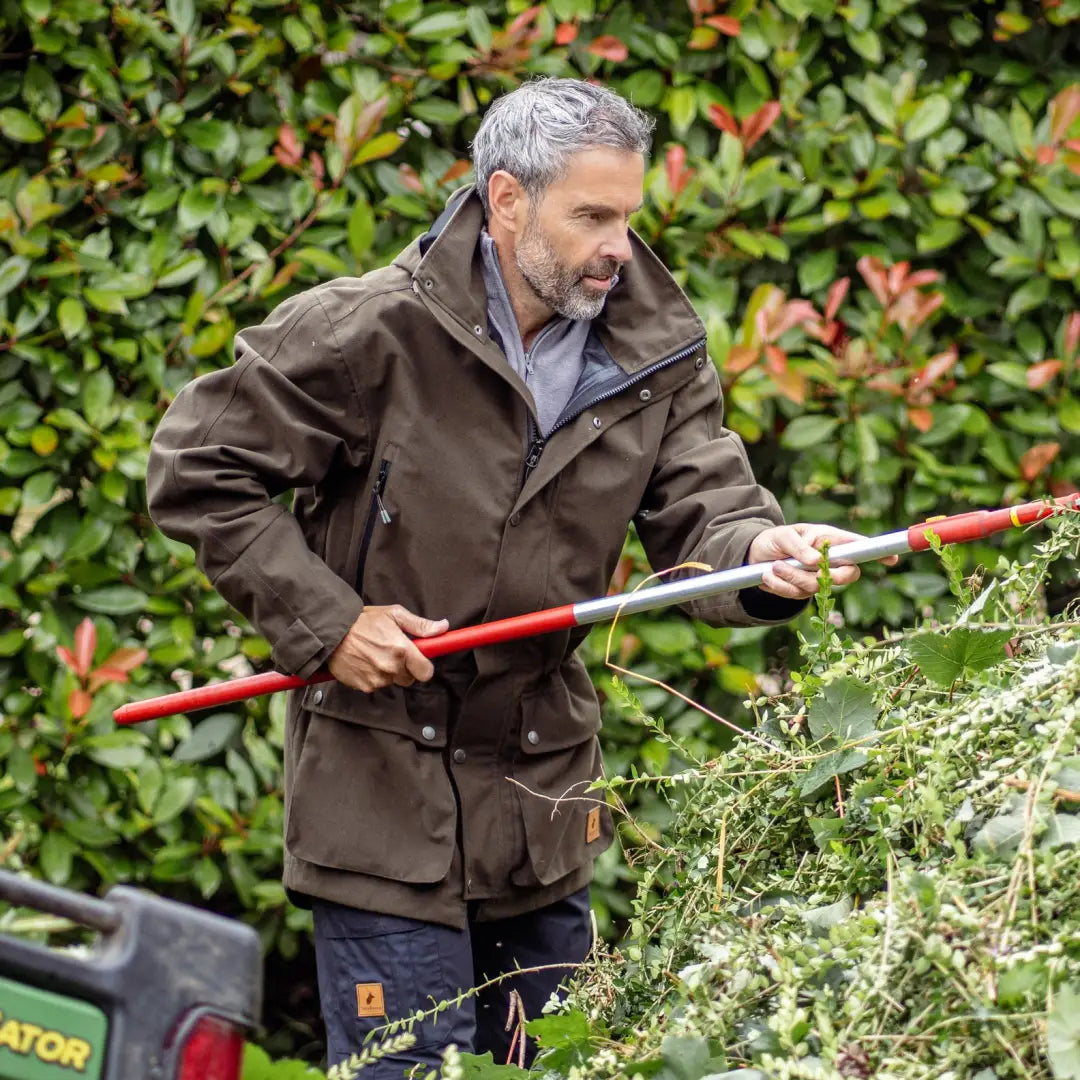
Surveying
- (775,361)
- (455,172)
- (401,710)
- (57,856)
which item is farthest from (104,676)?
(775,361)

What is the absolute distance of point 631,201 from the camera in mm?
2764

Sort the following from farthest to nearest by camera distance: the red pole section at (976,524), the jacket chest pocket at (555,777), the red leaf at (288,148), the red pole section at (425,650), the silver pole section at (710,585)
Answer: the red leaf at (288,148), the jacket chest pocket at (555,777), the red pole section at (425,650), the silver pole section at (710,585), the red pole section at (976,524)

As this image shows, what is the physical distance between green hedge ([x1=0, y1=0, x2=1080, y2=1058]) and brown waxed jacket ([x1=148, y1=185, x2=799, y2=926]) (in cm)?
77

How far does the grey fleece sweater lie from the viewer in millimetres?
2812

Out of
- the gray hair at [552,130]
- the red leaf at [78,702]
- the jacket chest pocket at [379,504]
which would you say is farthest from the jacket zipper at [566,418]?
the red leaf at [78,702]

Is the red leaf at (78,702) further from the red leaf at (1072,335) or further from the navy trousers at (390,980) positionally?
the red leaf at (1072,335)

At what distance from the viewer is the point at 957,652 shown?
175 cm

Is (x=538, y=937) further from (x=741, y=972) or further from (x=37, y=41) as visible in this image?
(x=37, y=41)

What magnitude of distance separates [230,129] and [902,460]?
1.76 meters

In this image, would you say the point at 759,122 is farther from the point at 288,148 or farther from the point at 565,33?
the point at 288,148

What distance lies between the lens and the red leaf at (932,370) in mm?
3705

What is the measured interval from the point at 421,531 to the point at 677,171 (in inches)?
52.9

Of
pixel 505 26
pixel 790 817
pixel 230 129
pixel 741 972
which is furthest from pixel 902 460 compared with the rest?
pixel 741 972

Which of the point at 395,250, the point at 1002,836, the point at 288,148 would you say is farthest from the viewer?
the point at 395,250
